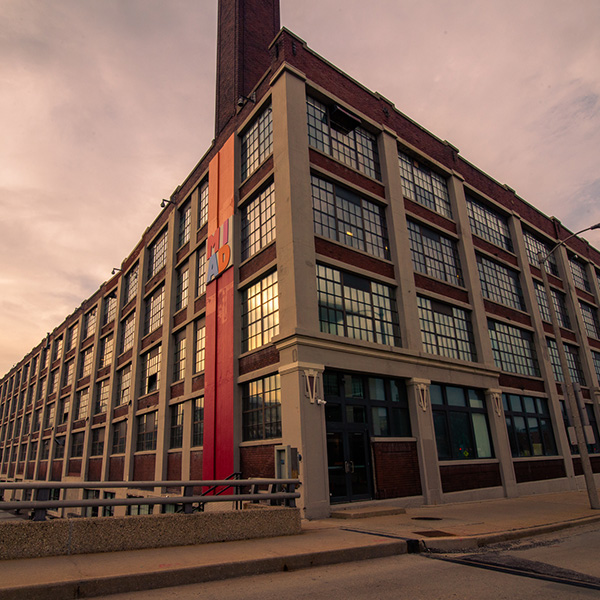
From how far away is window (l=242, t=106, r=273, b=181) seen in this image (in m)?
19.3

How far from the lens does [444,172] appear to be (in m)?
24.9

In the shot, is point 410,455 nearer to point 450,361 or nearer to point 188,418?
point 450,361

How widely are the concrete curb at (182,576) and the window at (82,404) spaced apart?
35.0 meters

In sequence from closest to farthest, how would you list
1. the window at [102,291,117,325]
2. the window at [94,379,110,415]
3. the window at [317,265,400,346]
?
the window at [317,265,400,346], the window at [94,379,110,415], the window at [102,291,117,325]

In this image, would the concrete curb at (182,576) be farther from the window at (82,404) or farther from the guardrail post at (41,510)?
the window at (82,404)

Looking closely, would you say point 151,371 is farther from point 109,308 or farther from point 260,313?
point 109,308

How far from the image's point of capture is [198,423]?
20938mm

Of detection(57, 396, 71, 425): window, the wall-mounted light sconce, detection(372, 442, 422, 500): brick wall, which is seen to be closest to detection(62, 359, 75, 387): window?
detection(57, 396, 71, 425): window

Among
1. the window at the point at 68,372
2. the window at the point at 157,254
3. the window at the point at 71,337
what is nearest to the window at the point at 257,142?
the window at the point at 157,254

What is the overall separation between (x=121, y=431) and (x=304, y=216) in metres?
22.3

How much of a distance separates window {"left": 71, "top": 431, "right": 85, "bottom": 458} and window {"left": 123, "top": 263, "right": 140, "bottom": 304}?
40.2 feet

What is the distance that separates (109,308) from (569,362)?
36.1 m

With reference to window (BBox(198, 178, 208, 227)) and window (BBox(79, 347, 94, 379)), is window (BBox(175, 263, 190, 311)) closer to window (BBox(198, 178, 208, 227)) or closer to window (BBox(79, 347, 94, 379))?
window (BBox(198, 178, 208, 227))

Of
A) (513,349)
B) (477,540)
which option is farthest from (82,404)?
(477,540)
